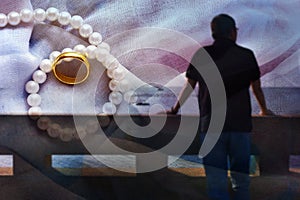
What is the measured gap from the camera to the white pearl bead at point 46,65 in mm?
1159

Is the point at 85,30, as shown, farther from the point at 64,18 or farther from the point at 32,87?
the point at 32,87

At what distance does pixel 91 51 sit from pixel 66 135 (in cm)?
25

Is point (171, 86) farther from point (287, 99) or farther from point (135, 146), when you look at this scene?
point (287, 99)

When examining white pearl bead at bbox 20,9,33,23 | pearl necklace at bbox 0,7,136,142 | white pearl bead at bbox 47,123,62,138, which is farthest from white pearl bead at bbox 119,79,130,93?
white pearl bead at bbox 20,9,33,23

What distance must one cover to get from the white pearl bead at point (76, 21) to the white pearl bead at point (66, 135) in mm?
289

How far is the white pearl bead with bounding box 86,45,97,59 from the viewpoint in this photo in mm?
1152

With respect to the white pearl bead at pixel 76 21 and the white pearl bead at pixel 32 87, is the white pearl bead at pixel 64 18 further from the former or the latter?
the white pearl bead at pixel 32 87

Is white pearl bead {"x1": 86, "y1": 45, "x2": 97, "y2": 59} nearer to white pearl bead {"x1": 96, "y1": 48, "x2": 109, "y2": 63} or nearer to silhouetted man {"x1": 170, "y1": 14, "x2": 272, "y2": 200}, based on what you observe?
white pearl bead {"x1": 96, "y1": 48, "x2": 109, "y2": 63}

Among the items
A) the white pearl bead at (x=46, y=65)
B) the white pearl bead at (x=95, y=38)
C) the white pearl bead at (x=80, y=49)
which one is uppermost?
the white pearl bead at (x=95, y=38)

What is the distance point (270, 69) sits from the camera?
112 centimetres

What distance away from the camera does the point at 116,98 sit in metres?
1.16

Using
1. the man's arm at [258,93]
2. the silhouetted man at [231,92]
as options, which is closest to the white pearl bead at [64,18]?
the silhouetted man at [231,92]

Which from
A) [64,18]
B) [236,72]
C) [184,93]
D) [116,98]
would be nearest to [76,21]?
[64,18]

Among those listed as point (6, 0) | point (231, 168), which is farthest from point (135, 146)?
point (6, 0)
